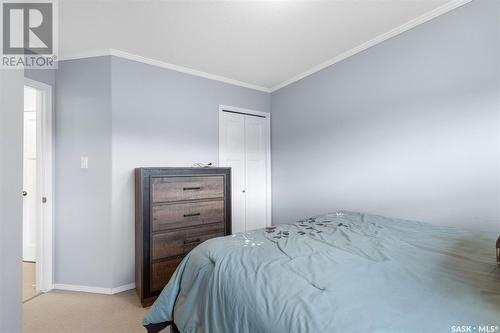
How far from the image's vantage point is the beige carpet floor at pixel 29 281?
88.8 inches

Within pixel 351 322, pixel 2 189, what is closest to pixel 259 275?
pixel 351 322

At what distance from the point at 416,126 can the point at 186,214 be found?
2.24 meters

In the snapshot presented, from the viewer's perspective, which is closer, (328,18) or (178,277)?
(178,277)

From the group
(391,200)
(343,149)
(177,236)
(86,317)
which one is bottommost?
(86,317)

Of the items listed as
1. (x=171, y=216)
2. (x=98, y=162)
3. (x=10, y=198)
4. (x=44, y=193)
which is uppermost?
(x=98, y=162)

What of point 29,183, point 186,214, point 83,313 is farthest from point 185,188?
point 29,183

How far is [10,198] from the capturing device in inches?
36.4

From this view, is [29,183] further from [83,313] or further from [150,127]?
[83,313]

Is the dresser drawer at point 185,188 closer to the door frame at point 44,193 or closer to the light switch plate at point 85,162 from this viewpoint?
the light switch plate at point 85,162

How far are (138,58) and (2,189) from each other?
6.77 ft

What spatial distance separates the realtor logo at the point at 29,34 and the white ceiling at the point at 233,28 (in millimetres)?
89

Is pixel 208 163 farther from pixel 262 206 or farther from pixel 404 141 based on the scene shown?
pixel 404 141

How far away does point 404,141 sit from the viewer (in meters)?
1.99

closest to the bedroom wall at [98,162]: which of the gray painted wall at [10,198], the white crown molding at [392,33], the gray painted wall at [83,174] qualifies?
the gray painted wall at [83,174]
